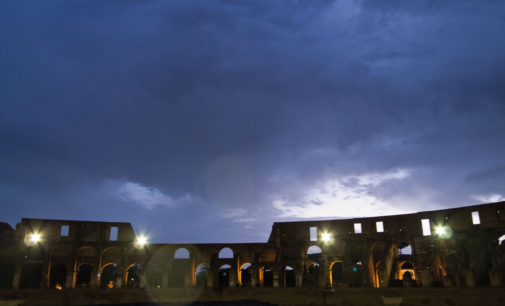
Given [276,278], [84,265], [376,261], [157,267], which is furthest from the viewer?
[84,265]

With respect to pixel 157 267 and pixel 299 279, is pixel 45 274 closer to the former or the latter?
pixel 157 267

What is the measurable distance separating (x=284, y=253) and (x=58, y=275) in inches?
935

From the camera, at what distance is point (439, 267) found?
32.7m

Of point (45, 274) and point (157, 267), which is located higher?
point (157, 267)

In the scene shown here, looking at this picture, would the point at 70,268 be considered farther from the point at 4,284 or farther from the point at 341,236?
the point at 341,236

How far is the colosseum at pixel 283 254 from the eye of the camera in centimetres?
3144

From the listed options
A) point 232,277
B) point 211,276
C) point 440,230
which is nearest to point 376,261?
point 440,230

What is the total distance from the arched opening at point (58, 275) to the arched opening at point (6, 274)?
11.5 ft

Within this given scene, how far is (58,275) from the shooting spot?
39.5 meters

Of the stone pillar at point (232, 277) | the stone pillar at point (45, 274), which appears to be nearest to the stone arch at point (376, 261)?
the stone pillar at point (232, 277)

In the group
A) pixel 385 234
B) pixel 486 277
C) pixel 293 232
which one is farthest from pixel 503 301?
pixel 293 232

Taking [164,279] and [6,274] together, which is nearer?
[6,274]

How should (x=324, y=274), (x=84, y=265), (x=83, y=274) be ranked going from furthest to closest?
(x=84, y=265)
(x=83, y=274)
(x=324, y=274)

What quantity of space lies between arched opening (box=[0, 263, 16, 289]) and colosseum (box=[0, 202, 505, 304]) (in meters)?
0.08
